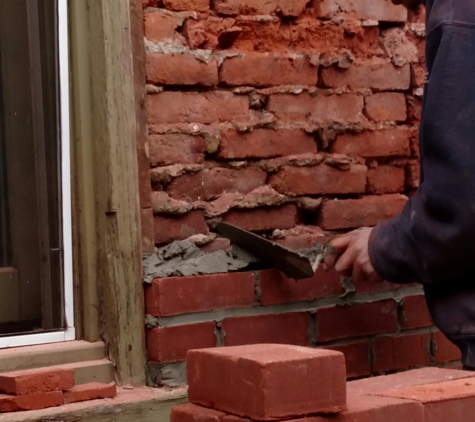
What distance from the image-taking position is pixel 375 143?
2.53m

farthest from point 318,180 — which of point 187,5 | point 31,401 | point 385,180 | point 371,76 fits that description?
point 31,401

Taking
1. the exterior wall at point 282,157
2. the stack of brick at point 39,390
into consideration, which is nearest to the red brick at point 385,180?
the exterior wall at point 282,157

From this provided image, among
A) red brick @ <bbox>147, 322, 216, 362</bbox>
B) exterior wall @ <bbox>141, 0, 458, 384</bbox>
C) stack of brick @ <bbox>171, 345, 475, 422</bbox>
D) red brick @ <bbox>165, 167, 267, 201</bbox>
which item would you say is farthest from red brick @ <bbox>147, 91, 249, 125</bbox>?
stack of brick @ <bbox>171, 345, 475, 422</bbox>

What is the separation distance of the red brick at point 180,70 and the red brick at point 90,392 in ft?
2.46

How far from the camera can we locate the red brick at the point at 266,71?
2299 mm

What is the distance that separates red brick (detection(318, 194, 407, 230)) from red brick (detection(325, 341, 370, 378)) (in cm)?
33

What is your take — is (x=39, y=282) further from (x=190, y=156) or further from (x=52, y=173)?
(x=190, y=156)

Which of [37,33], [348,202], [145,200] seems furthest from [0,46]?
[348,202]

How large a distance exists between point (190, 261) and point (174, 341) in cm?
20

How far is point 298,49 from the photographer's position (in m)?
2.42

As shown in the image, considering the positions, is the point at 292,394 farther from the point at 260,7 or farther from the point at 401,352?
the point at 260,7

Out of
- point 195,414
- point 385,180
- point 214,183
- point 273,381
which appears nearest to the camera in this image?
point 273,381

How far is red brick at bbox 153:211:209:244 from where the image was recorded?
2.21 meters

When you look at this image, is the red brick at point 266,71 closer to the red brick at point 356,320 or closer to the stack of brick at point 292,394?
the red brick at point 356,320
